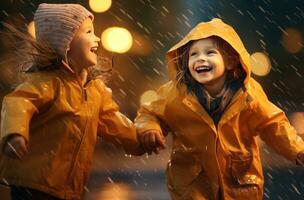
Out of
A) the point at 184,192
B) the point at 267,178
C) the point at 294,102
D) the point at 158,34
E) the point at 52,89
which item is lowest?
the point at 294,102

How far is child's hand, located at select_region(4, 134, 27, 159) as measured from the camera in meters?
2.70

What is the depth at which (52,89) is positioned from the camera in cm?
298

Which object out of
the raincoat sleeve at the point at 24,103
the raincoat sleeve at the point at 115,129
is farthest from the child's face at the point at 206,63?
the raincoat sleeve at the point at 24,103

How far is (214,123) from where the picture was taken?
3.16 meters

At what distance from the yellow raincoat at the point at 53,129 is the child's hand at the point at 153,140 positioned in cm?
27

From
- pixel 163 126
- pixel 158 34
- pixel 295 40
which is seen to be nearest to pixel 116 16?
pixel 158 34

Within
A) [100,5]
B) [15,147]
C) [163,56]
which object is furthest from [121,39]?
[15,147]

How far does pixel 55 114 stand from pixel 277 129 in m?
1.22

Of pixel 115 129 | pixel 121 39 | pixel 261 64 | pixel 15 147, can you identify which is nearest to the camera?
pixel 15 147

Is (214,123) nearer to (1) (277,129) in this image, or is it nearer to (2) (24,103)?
(1) (277,129)

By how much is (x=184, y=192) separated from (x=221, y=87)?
2.00 ft

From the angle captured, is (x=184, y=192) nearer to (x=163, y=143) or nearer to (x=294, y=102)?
(x=163, y=143)

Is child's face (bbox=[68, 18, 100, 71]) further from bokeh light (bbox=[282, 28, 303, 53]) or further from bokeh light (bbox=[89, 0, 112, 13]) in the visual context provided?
bokeh light (bbox=[282, 28, 303, 53])

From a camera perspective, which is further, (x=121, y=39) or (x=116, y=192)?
(x=121, y=39)
